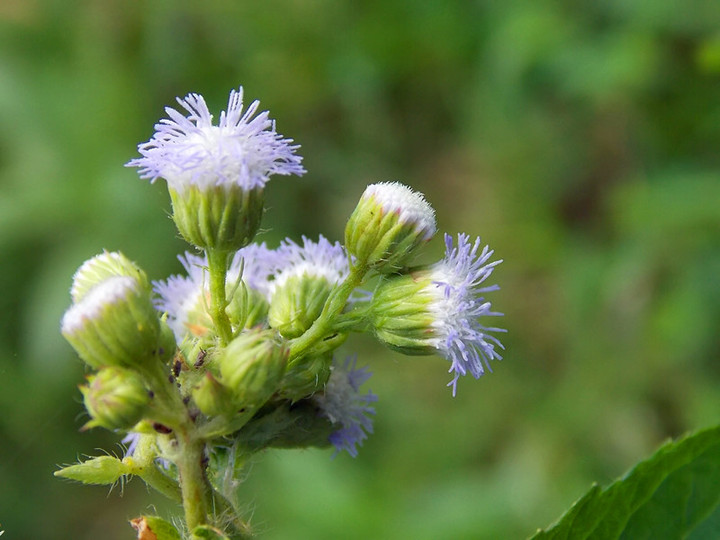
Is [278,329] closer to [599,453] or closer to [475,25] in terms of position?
[599,453]

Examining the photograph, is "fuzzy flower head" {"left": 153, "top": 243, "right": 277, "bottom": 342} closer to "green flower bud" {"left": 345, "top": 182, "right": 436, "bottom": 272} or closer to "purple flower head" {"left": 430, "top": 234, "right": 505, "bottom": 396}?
"green flower bud" {"left": 345, "top": 182, "right": 436, "bottom": 272}

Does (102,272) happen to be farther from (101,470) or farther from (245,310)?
(101,470)

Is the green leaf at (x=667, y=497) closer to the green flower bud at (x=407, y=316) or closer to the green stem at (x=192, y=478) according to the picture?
the green flower bud at (x=407, y=316)

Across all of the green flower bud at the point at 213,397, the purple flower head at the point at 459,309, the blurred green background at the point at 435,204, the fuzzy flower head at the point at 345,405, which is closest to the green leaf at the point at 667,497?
the purple flower head at the point at 459,309

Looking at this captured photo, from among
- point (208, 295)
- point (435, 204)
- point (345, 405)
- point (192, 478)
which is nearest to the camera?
point (192, 478)

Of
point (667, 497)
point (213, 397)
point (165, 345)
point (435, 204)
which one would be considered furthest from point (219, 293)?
point (435, 204)

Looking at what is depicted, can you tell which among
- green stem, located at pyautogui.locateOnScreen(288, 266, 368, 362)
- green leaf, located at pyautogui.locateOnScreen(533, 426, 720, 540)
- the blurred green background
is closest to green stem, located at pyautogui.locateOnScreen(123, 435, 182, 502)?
green stem, located at pyautogui.locateOnScreen(288, 266, 368, 362)
